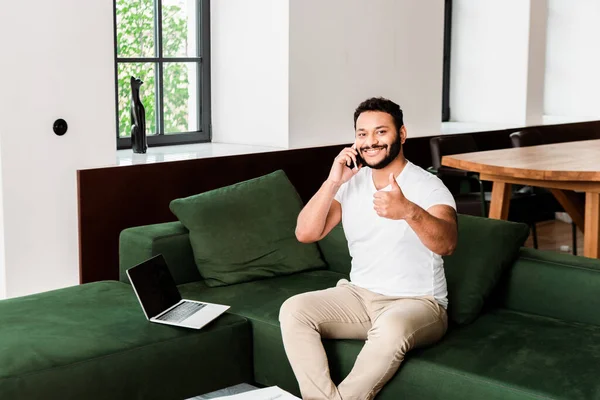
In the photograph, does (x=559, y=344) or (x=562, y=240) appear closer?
(x=559, y=344)

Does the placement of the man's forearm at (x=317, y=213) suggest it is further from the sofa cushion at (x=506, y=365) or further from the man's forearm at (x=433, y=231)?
the sofa cushion at (x=506, y=365)

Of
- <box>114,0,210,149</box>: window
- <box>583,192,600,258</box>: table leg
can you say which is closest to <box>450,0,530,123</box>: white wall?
<box>114,0,210,149</box>: window

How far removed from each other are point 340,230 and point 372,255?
805 mm

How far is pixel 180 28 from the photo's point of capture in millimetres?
5414

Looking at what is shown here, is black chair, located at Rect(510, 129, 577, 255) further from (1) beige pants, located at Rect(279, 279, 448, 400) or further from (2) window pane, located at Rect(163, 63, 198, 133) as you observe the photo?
(1) beige pants, located at Rect(279, 279, 448, 400)

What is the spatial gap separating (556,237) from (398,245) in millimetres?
4225

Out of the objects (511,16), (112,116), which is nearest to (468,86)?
(511,16)

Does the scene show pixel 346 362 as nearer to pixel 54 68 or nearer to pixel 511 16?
pixel 54 68

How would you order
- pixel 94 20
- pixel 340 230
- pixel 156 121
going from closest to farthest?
pixel 340 230 < pixel 94 20 < pixel 156 121

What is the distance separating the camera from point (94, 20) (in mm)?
4328

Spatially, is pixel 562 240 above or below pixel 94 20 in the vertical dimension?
below

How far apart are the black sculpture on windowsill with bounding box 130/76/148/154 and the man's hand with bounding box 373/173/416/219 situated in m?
2.40

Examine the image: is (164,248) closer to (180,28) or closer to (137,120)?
(137,120)

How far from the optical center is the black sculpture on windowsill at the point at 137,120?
194 inches
